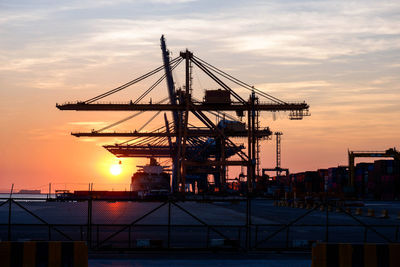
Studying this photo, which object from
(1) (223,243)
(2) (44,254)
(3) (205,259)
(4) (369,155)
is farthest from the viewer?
(4) (369,155)

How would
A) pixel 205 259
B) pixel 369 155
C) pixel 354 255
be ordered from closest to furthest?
pixel 354 255
pixel 205 259
pixel 369 155

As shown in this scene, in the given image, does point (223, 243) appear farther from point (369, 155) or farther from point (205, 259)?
point (369, 155)

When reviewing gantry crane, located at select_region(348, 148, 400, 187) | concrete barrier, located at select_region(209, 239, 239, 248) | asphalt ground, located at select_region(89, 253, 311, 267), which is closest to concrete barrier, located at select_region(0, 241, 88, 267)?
asphalt ground, located at select_region(89, 253, 311, 267)

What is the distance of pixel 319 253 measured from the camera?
39.3 ft

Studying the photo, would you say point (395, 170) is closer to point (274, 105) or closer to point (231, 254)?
point (274, 105)

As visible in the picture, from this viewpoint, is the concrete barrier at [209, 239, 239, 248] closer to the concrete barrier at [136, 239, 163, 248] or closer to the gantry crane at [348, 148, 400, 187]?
the concrete barrier at [136, 239, 163, 248]

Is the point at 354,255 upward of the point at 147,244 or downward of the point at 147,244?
upward

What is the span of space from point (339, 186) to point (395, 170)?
2195 centimetres

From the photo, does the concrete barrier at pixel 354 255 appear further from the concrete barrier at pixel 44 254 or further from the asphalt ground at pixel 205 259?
the concrete barrier at pixel 44 254

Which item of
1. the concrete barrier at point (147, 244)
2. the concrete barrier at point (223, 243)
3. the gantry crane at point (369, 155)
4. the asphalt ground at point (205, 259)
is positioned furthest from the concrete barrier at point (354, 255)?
the gantry crane at point (369, 155)

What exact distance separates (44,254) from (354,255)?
264 inches

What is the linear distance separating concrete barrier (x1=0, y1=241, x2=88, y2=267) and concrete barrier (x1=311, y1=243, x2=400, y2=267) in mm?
5009

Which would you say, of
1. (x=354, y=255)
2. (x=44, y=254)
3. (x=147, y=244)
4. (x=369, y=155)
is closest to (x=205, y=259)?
(x=147, y=244)

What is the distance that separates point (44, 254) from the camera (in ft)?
40.7
